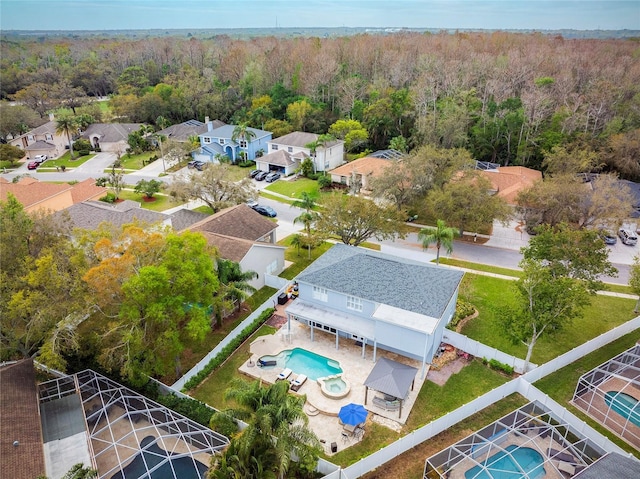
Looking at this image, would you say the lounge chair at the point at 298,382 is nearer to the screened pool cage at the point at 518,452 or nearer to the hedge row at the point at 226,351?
the hedge row at the point at 226,351

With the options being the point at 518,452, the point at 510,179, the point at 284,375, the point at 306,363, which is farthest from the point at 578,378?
the point at 510,179

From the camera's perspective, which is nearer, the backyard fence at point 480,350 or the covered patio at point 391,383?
the covered patio at point 391,383

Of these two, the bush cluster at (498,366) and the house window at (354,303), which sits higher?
the house window at (354,303)

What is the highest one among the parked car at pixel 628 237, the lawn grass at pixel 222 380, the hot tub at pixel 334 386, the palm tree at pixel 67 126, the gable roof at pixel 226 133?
the palm tree at pixel 67 126

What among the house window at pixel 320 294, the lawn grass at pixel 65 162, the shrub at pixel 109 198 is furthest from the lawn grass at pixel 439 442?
the lawn grass at pixel 65 162

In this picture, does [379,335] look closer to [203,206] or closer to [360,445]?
[360,445]
